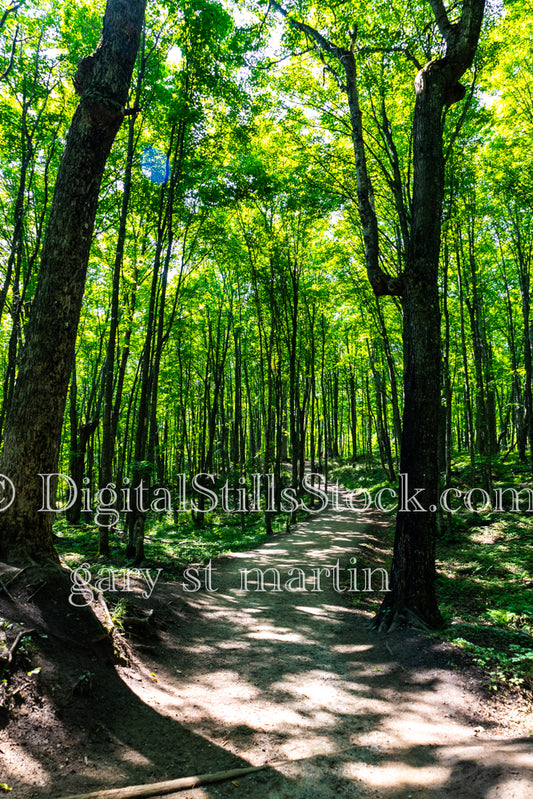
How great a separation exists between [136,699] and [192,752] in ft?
2.79

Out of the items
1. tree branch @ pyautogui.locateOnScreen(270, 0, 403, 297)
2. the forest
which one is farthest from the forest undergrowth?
tree branch @ pyautogui.locateOnScreen(270, 0, 403, 297)

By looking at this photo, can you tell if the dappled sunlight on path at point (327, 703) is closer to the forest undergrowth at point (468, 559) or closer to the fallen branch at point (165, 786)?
the fallen branch at point (165, 786)

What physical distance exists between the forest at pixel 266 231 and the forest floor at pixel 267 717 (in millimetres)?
381

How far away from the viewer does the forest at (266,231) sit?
14.0 feet

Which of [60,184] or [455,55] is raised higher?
[455,55]

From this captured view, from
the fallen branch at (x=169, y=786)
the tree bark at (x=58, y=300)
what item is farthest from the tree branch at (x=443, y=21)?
the fallen branch at (x=169, y=786)

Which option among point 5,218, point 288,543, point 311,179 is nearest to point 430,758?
point 288,543

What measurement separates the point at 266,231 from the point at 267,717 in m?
13.6

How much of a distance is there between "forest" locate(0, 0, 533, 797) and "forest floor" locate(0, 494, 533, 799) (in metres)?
0.38

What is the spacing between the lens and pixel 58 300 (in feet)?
13.5

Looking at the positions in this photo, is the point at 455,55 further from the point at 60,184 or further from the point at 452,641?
the point at 452,641

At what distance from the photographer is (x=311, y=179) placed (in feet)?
35.2

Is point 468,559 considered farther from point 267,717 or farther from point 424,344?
point 267,717

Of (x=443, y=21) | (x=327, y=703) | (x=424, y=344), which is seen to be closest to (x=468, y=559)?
(x=424, y=344)
